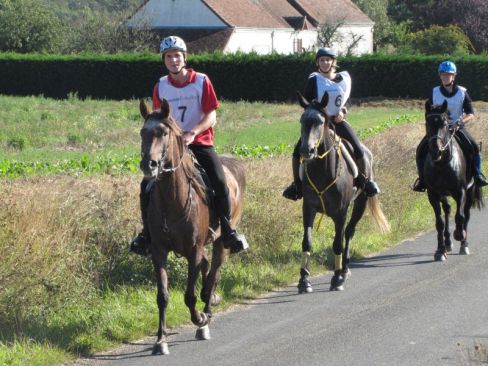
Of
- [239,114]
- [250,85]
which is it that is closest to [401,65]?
[250,85]

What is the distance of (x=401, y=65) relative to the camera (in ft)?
184

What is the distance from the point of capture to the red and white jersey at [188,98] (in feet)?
32.2

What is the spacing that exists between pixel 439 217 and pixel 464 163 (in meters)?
1.04

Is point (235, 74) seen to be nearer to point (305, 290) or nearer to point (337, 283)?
point (337, 283)

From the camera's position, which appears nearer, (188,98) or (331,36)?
(188,98)

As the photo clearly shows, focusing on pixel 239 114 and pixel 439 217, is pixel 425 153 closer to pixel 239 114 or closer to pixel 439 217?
pixel 439 217

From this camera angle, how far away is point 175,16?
74.8m

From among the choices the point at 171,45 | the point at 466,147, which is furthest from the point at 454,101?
the point at 171,45

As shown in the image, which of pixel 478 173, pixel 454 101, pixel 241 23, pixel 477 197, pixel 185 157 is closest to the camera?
pixel 185 157

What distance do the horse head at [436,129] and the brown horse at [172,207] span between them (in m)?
5.19

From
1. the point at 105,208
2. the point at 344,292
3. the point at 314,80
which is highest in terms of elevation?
the point at 314,80

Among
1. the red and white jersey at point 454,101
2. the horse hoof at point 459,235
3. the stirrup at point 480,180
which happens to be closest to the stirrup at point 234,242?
the horse hoof at point 459,235

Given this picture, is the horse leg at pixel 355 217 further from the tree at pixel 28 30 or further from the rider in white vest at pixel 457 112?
the tree at pixel 28 30

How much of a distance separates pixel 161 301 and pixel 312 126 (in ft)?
10.5
